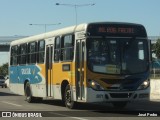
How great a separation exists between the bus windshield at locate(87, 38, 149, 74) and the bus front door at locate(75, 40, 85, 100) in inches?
15.5

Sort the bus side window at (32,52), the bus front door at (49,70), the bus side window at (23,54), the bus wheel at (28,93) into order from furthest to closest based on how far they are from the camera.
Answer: the bus side window at (23,54), the bus wheel at (28,93), the bus side window at (32,52), the bus front door at (49,70)

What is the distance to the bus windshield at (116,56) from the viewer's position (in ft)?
58.3

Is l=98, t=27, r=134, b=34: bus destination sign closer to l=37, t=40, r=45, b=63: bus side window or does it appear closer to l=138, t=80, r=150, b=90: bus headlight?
l=138, t=80, r=150, b=90: bus headlight

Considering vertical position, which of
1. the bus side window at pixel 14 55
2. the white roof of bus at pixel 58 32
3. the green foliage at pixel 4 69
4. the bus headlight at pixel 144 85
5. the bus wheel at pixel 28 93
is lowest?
the green foliage at pixel 4 69

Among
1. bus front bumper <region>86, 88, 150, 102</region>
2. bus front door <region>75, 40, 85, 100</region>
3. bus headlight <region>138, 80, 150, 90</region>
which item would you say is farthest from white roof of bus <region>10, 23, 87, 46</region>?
bus headlight <region>138, 80, 150, 90</region>

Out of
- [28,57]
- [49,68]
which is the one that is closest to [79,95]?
[49,68]

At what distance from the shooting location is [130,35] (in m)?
18.4

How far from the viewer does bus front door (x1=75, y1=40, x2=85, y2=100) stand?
18062 mm

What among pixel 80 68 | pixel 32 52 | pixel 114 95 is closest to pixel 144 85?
pixel 114 95

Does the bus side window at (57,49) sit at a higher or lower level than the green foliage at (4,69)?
higher

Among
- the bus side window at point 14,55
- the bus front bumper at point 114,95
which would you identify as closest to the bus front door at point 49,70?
the bus front bumper at point 114,95

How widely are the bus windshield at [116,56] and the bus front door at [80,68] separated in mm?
393

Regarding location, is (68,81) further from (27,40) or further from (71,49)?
(27,40)

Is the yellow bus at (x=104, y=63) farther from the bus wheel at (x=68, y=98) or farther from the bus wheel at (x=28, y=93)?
the bus wheel at (x=28, y=93)
